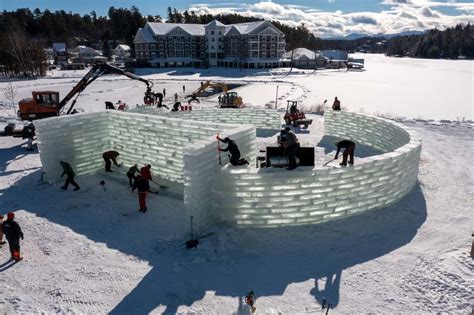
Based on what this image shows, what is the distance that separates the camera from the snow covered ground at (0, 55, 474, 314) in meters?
7.08

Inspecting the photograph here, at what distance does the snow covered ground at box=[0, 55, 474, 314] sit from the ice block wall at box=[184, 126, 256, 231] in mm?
524

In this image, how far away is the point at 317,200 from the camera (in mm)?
9875

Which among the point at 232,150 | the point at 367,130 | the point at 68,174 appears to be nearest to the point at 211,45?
the point at 367,130

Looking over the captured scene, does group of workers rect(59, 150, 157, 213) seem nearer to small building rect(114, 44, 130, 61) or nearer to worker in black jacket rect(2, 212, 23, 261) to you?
worker in black jacket rect(2, 212, 23, 261)

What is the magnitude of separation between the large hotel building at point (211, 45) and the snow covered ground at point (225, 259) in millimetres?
62906

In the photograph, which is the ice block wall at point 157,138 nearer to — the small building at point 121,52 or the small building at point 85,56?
the small building at point 85,56

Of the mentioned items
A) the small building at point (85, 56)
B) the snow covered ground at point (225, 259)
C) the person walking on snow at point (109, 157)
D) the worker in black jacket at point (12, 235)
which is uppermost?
the small building at point (85, 56)

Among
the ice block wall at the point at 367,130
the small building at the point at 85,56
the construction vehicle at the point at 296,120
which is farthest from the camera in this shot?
the small building at the point at 85,56

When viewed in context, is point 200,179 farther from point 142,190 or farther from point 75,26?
point 75,26

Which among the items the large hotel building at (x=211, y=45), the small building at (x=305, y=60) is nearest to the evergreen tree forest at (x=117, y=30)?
the small building at (x=305, y=60)

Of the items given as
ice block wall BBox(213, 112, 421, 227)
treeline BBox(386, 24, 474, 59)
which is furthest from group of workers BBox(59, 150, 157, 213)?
treeline BBox(386, 24, 474, 59)

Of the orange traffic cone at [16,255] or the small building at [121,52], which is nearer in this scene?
the orange traffic cone at [16,255]

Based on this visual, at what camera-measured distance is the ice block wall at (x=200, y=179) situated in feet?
29.7

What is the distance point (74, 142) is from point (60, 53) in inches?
3560
